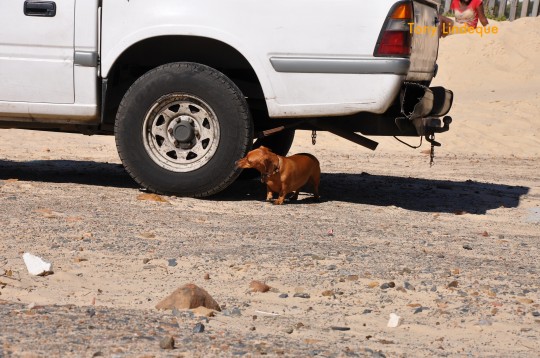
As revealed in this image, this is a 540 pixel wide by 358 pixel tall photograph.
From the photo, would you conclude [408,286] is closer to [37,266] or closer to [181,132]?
[37,266]

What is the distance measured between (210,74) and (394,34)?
138cm

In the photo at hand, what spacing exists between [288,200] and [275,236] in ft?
6.00

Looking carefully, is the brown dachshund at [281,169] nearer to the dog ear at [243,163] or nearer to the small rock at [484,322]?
the dog ear at [243,163]

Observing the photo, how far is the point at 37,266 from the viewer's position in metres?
5.14

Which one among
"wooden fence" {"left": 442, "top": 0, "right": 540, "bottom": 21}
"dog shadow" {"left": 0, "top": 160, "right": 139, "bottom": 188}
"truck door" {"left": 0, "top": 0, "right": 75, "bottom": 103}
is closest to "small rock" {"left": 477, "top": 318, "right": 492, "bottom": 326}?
"truck door" {"left": 0, "top": 0, "right": 75, "bottom": 103}

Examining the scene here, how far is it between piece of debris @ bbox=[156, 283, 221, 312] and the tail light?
326 centimetres

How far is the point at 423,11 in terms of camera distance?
7887mm

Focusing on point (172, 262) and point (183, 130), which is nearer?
point (172, 262)

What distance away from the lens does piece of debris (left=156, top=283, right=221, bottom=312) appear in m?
4.54

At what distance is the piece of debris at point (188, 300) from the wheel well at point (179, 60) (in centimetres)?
355

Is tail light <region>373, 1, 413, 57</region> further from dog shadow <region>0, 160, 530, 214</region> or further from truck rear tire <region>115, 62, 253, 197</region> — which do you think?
dog shadow <region>0, 160, 530, 214</region>

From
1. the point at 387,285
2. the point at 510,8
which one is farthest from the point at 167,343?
the point at 510,8

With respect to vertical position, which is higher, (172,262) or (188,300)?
(188,300)

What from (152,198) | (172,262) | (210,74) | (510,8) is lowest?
(152,198)
